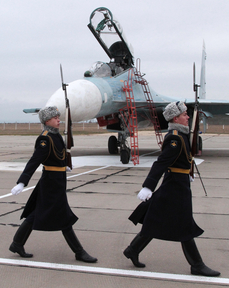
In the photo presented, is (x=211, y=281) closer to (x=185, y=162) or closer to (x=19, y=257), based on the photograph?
(x=185, y=162)

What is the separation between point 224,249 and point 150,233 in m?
1.19

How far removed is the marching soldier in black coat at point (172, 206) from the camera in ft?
10.8

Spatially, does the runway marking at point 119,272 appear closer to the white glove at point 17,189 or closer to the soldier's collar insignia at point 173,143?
Answer: the white glove at point 17,189

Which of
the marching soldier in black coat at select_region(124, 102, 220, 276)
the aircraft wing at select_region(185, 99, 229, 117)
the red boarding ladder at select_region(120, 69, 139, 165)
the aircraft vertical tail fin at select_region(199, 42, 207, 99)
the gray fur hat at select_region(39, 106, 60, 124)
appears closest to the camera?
the marching soldier in black coat at select_region(124, 102, 220, 276)

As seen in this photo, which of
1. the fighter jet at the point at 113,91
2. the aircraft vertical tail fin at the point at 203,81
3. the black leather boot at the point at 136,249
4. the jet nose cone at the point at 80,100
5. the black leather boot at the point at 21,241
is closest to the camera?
the black leather boot at the point at 136,249

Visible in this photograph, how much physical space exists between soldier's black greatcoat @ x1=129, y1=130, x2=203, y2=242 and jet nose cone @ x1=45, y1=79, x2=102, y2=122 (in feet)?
22.2

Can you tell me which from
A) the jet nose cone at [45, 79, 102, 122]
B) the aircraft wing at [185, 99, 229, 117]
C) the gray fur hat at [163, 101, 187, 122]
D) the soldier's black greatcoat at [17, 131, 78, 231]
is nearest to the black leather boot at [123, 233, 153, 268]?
the soldier's black greatcoat at [17, 131, 78, 231]

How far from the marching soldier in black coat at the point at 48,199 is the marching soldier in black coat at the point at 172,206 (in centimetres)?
73

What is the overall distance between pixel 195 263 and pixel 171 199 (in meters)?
0.68

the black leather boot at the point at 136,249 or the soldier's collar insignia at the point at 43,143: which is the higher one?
the soldier's collar insignia at the point at 43,143

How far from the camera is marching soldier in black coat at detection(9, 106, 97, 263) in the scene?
3594 mm

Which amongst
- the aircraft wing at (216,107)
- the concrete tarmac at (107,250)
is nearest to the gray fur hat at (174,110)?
the concrete tarmac at (107,250)

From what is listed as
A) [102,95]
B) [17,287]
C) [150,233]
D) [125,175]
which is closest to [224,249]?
[150,233]

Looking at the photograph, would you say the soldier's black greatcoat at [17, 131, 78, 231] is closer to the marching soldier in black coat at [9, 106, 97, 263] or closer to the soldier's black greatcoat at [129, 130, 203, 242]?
the marching soldier in black coat at [9, 106, 97, 263]
